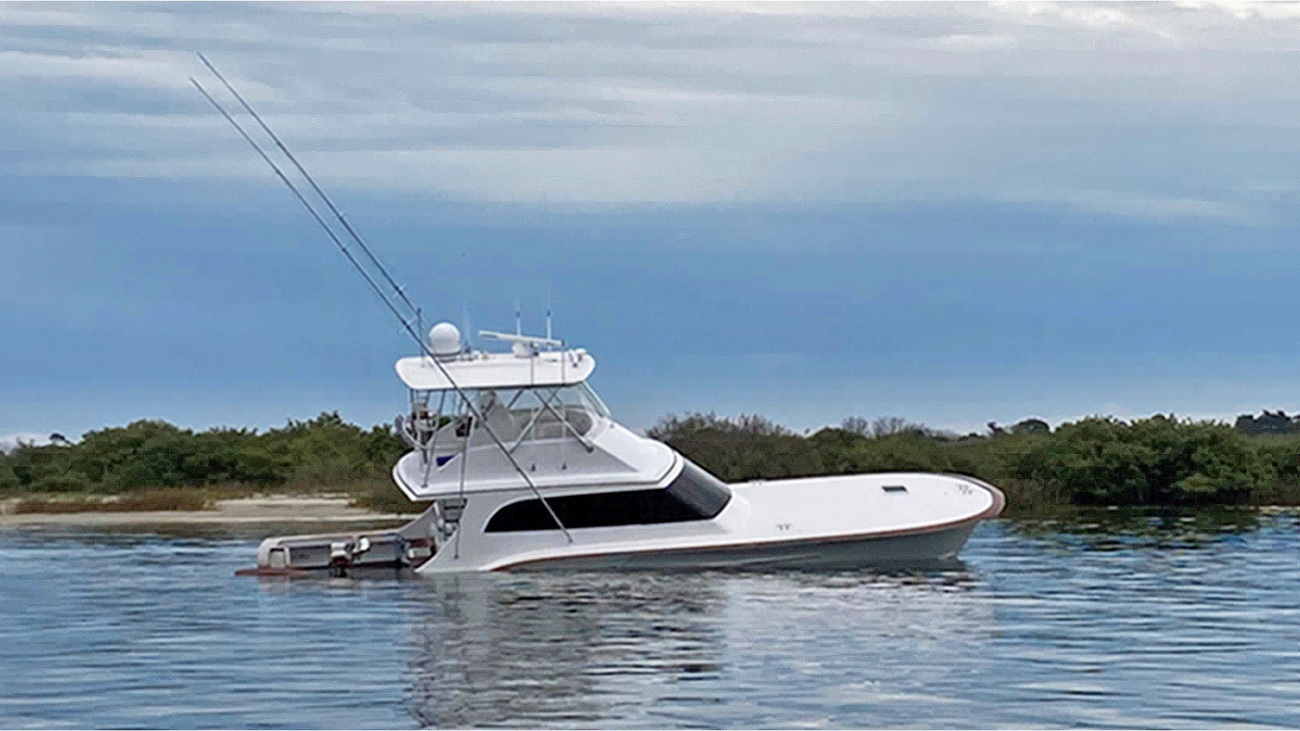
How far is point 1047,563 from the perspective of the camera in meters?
29.2

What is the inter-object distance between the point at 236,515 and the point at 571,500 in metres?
18.6

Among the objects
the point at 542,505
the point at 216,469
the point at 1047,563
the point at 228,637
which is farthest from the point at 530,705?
the point at 216,469

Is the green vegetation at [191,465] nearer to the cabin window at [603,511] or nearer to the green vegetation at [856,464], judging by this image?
the green vegetation at [856,464]

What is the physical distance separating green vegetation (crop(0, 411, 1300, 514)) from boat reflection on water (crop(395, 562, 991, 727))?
17.1 metres

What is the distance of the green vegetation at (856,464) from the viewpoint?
44397mm

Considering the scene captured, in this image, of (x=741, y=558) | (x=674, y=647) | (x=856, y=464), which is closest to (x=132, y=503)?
(x=856, y=464)

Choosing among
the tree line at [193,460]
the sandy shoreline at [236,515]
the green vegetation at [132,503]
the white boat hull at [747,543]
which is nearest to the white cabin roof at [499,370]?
the white boat hull at [747,543]

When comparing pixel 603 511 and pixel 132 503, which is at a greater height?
pixel 132 503

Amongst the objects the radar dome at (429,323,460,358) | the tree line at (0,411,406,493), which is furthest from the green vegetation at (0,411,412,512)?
the radar dome at (429,323,460,358)

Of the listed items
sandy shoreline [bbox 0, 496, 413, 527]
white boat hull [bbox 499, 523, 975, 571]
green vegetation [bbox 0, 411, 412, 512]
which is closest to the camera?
white boat hull [bbox 499, 523, 975, 571]

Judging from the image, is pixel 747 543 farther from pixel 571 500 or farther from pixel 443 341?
pixel 443 341

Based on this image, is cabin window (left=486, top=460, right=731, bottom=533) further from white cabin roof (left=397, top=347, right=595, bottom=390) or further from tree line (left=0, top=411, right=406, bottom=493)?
tree line (left=0, top=411, right=406, bottom=493)

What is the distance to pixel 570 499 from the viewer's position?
27484 millimetres

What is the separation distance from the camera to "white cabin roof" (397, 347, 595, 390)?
27.6 metres
